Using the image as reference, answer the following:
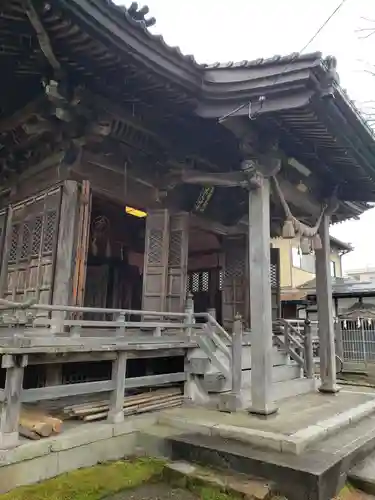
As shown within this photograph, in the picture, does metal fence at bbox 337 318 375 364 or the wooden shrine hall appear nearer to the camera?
the wooden shrine hall

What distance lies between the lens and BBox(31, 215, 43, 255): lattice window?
693 centimetres

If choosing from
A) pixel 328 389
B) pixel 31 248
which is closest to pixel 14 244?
pixel 31 248

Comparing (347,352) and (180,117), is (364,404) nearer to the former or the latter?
(180,117)

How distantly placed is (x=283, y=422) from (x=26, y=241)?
5172 millimetres

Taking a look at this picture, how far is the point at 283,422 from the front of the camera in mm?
5223

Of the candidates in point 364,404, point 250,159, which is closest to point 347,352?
point 364,404

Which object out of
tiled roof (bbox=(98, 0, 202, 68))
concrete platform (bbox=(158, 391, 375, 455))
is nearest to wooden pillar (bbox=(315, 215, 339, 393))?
concrete platform (bbox=(158, 391, 375, 455))

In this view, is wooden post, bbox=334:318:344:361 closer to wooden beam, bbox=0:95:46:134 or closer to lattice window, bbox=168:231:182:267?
lattice window, bbox=168:231:182:267

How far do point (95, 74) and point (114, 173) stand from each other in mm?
2191

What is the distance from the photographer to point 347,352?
1677cm

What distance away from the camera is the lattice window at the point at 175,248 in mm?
8055

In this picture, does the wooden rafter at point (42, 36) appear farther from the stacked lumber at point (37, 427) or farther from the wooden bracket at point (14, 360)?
the stacked lumber at point (37, 427)

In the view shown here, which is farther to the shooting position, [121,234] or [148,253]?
[121,234]

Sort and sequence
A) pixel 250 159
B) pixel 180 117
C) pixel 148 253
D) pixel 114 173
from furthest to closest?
pixel 148 253, pixel 114 173, pixel 180 117, pixel 250 159
